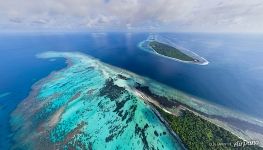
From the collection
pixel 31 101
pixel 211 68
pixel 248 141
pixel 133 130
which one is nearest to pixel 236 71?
pixel 211 68

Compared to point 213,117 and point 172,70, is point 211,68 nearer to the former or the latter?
point 172,70

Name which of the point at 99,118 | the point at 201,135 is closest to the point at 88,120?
the point at 99,118

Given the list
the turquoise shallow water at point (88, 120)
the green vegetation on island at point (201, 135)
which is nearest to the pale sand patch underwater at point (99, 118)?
the turquoise shallow water at point (88, 120)

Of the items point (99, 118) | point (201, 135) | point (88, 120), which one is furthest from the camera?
point (99, 118)

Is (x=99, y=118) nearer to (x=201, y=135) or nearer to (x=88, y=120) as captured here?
(x=88, y=120)

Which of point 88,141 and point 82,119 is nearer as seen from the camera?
point 88,141

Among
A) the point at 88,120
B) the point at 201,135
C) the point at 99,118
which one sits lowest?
the point at 88,120
